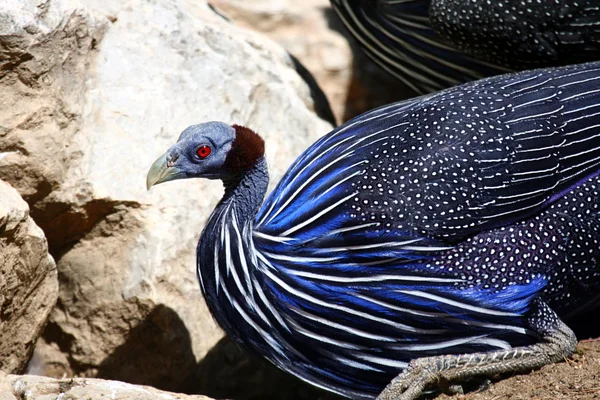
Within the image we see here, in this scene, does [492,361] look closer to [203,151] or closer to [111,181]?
[203,151]

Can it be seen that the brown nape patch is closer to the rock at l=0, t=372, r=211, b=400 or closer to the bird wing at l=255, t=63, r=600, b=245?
the bird wing at l=255, t=63, r=600, b=245

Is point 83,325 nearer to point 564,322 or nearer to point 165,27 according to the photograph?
point 165,27

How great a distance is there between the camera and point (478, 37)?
12.3 feet

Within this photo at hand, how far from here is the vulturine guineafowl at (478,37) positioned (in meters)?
3.62

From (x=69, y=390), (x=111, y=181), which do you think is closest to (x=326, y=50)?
(x=111, y=181)

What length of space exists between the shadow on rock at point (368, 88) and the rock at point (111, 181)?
84 cm

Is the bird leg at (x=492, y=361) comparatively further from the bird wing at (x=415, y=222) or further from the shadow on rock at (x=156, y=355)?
the shadow on rock at (x=156, y=355)

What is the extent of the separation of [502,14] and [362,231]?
46.9 inches

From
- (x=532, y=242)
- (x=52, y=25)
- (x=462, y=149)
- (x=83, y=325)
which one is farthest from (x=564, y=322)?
(x=52, y=25)

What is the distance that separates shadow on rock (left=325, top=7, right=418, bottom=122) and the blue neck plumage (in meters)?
1.48

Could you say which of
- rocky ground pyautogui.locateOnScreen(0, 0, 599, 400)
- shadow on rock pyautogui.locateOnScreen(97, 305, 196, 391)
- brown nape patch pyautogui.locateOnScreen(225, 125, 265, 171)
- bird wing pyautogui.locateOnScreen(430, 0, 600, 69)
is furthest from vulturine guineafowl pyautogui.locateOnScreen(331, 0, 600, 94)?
shadow on rock pyautogui.locateOnScreen(97, 305, 196, 391)

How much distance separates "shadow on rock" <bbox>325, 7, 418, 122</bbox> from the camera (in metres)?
4.78

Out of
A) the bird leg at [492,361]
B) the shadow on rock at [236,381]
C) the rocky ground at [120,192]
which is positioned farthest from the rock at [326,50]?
the bird leg at [492,361]

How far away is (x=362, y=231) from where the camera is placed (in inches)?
121
